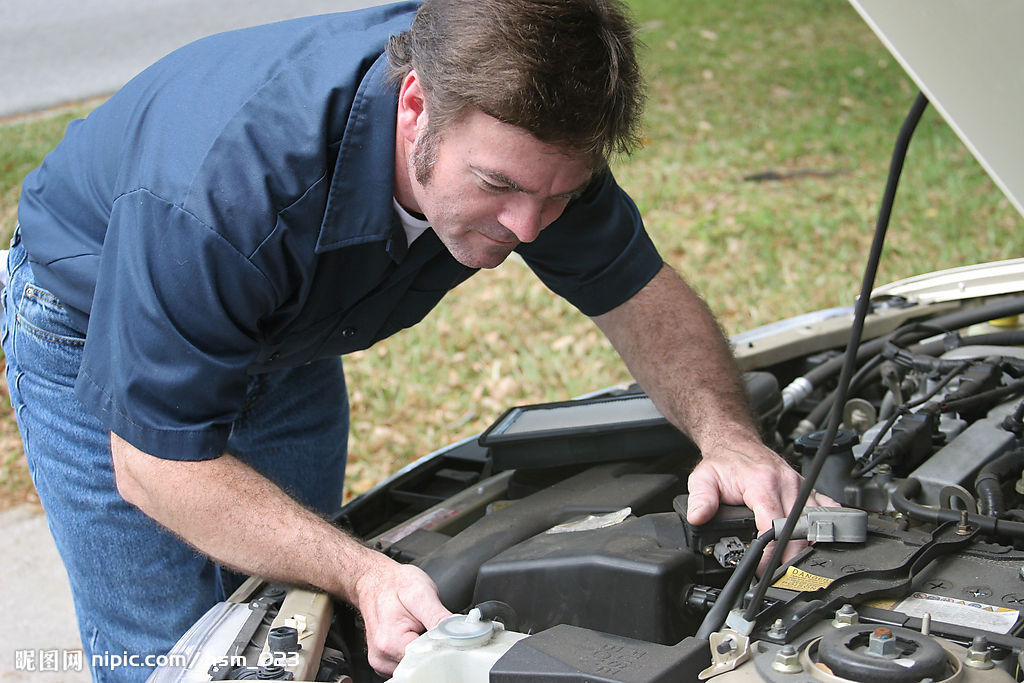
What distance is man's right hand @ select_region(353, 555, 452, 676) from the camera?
1573 mm

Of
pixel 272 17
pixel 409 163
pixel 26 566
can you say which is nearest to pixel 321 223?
pixel 409 163

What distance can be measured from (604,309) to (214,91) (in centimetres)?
96

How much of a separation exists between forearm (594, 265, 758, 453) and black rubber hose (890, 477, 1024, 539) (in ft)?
1.02

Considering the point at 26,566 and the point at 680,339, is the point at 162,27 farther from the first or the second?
the point at 680,339

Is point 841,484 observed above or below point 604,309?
below

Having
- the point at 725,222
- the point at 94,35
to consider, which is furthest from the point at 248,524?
the point at 94,35

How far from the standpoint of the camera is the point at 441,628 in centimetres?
143

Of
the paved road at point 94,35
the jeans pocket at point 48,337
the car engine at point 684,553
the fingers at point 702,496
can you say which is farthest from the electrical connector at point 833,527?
the paved road at point 94,35

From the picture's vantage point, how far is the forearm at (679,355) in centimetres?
206

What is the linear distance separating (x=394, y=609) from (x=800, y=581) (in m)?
0.62

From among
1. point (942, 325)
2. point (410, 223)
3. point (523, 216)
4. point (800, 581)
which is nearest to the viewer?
point (800, 581)

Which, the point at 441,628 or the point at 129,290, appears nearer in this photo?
the point at 441,628

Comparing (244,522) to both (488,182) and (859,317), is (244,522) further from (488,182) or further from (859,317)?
(859,317)

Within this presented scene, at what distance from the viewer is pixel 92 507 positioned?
82.0 inches
